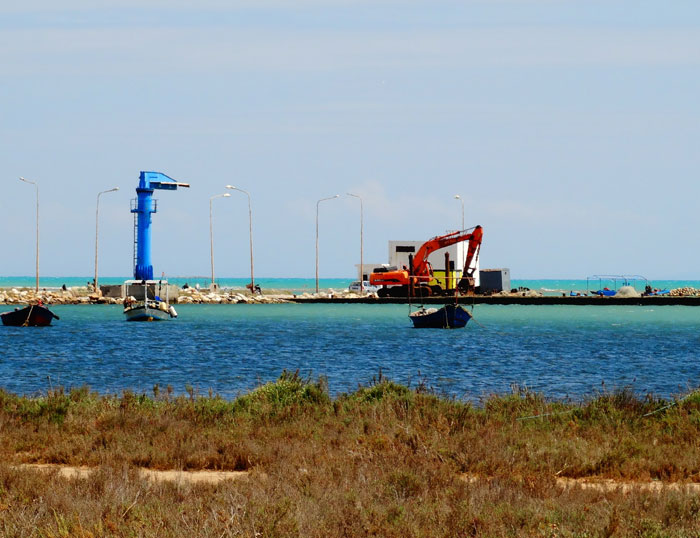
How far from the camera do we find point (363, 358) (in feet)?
148

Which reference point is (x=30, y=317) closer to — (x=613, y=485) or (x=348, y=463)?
(x=348, y=463)

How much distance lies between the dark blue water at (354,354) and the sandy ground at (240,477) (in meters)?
8.78

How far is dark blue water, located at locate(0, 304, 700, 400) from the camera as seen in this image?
33.9 m

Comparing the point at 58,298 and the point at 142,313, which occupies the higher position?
the point at 58,298

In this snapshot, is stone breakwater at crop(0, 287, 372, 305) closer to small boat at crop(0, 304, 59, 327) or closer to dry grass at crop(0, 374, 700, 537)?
small boat at crop(0, 304, 59, 327)

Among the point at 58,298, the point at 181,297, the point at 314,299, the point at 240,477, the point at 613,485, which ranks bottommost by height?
the point at 613,485

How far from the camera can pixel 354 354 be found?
4784cm

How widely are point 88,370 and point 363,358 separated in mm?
13184

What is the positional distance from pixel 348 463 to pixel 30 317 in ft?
219

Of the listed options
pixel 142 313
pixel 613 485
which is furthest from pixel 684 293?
pixel 613 485

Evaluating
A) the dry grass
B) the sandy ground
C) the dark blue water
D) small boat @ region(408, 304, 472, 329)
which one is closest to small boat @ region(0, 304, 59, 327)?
the dark blue water

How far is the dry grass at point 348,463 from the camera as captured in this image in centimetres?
909

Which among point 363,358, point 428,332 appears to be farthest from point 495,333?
point 363,358

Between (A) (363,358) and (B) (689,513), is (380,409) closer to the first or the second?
(B) (689,513)
